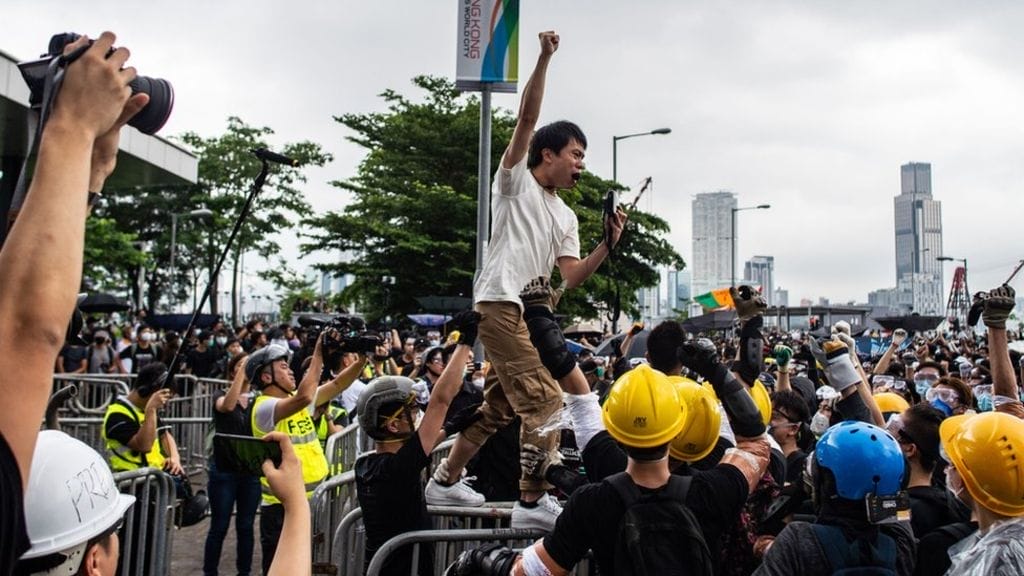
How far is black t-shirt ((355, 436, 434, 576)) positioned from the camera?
13.1 feet

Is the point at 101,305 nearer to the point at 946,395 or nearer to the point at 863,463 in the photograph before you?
the point at 946,395

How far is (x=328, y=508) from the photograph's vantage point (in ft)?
16.9

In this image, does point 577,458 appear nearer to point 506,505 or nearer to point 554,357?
point 506,505

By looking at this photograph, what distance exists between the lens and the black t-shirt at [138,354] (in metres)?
17.0

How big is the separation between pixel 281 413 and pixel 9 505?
179 inches

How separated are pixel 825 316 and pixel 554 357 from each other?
44.7m

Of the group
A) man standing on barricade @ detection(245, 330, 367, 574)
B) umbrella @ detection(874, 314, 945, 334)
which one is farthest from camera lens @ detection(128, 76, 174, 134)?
umbrella @ detection(874, 314, 945, 334)

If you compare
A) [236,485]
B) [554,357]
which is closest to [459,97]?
[236,485]

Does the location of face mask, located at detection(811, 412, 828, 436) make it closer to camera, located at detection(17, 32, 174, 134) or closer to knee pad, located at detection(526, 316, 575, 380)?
knee pad, located at detection(526, 316, 575, 380)

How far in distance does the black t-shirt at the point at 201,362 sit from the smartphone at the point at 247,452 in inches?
556

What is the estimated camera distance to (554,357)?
3645 millimetres

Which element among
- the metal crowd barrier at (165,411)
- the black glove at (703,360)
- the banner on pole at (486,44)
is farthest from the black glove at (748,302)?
the metal crowd barrier at (165,411)

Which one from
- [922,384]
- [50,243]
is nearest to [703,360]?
[50,243]

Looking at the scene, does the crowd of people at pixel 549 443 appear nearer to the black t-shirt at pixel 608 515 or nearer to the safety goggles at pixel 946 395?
the black t-shirt at pixel 608 515
